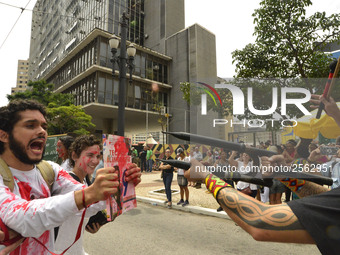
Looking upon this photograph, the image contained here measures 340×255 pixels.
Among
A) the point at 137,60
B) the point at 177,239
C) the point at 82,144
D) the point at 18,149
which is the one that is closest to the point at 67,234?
the point at 18,149

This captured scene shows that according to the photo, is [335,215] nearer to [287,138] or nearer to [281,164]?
[281,164]

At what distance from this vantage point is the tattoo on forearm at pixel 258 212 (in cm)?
116

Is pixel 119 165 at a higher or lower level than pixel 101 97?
lower

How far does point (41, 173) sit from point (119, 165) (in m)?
0.68

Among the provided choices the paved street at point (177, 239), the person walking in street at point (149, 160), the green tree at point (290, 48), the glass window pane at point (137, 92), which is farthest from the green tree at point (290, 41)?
the glass window pane at point (137, 92)

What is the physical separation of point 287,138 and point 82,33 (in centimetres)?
3549

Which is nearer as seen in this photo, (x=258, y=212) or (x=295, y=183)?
(x=258, y=212)

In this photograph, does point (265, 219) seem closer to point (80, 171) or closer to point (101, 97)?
point (80, 171)

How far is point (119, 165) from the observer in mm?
1453

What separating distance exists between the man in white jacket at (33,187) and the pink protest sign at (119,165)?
0.26 ft

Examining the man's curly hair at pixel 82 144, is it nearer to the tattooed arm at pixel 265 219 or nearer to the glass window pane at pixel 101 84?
the tattooed arm at pixel 265 219

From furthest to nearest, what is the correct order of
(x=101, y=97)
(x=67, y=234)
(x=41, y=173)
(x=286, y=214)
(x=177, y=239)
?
(x=101, y=97)
(x=177, y=239)
(x=67, y=234)
(x=41, y=173)
(x=286, y=214)

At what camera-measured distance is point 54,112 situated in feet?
63.9

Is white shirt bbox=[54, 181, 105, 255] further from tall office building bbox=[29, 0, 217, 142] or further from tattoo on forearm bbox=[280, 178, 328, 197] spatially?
tall office building bbox=[29, 0, 217, 142]
